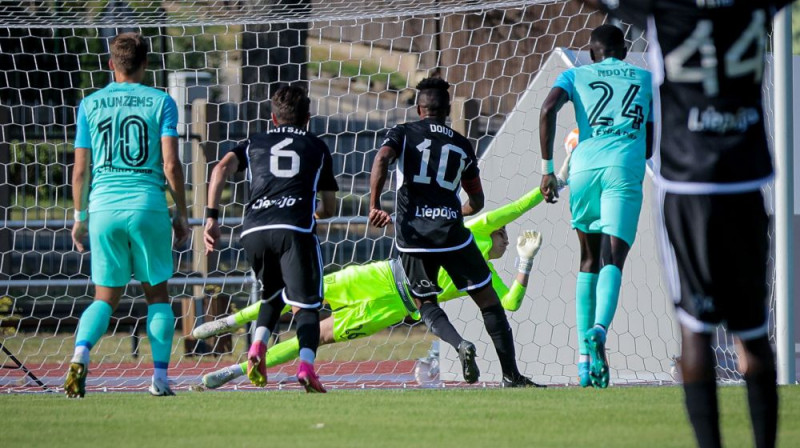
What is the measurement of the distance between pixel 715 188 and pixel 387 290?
4.30 meters

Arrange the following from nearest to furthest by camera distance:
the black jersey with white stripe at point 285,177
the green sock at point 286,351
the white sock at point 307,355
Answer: the white sock at point 307,355
the black jersey with white stripe at point 285,177
the green sock at point 286,351

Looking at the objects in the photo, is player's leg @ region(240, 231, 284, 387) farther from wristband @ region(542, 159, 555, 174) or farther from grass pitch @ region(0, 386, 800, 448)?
wristband @ region(542, 159, 555, 174)

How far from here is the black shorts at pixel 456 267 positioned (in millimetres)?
6824

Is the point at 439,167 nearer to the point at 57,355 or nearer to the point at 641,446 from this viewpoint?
the point at 641,446

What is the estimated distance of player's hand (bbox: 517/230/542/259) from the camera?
24.7 feet

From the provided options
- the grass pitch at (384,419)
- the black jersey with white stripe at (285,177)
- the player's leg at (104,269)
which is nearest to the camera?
the grass pitch at (384,419)

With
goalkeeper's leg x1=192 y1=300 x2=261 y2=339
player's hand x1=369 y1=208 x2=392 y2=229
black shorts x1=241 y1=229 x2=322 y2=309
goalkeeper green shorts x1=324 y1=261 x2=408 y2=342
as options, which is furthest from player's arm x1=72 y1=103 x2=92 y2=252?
goalkeeper green shorts x1=324 y1=261 x2=408 y2=342

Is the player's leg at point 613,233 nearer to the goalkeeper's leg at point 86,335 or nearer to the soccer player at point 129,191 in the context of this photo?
the soccer player at point 129,191

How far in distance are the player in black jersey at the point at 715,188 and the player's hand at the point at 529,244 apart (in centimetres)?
386

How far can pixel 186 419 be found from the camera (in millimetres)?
5262

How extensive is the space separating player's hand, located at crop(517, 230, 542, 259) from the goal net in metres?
0.55

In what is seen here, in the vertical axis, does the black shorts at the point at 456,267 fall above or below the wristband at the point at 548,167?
below

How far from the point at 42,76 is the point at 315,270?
9.05 meters

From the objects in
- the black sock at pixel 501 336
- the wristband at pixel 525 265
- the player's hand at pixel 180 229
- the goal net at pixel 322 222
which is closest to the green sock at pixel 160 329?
the player's hand at pixel 180 229
